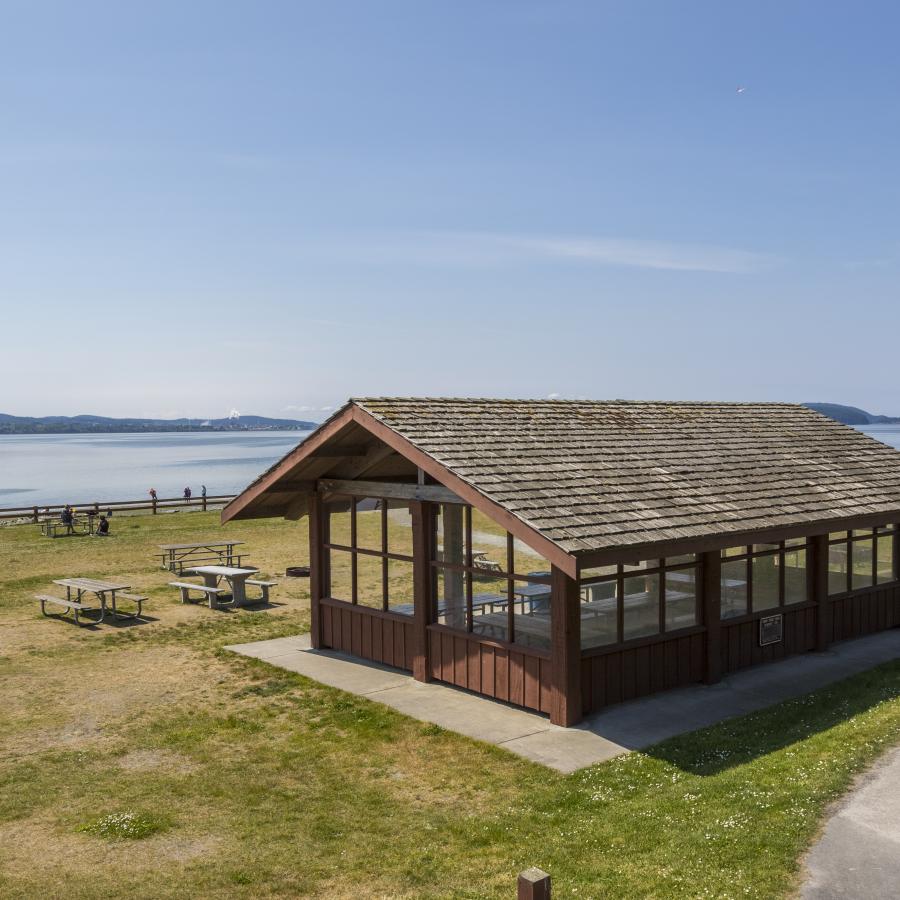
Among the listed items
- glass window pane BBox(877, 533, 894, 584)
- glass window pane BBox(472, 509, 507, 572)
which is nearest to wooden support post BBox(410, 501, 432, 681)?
glass window pane BBox(472, 509, 507, 572)

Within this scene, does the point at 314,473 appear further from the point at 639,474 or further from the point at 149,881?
the point at 149,881

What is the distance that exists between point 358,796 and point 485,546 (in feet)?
15.6

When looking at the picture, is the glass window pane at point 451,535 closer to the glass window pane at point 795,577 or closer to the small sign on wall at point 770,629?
the small sign on wall at point 770,629

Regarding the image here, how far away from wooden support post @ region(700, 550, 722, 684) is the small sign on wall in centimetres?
131

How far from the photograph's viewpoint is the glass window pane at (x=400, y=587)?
46.3ft

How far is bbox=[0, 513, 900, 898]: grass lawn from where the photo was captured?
25.4 ft

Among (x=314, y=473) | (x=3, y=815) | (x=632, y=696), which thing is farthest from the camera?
(x=314, y=473)

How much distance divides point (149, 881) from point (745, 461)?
1176cm

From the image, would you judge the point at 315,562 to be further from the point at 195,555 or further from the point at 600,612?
the point at 195,555

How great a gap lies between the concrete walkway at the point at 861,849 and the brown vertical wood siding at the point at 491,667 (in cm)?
420

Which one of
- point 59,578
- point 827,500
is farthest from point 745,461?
point 59,578

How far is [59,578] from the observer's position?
24.7 metres

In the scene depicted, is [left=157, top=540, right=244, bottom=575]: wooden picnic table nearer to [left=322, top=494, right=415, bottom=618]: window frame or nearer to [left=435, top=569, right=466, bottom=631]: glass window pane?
[left=322, top=494, right=415, bottom=618]: window frame

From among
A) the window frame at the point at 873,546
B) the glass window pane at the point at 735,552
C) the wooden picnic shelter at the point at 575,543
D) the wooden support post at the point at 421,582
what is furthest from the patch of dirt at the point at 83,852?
the window frame at the point at 873,546
